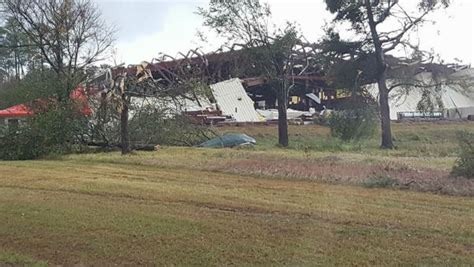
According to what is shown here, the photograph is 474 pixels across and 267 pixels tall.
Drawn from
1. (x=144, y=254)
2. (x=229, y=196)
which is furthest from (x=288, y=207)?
(x=144, y=254)

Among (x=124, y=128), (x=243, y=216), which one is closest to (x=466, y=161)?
(x=243, y=216)

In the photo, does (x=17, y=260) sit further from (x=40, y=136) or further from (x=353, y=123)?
(x=353, y=123)

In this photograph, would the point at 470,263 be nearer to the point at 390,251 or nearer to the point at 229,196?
the point at 390,251

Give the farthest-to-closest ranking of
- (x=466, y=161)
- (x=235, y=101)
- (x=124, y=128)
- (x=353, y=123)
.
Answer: (x=235, y=101) → (x=353, y=123) → (x=124, y=128) → (x=466, y=161)

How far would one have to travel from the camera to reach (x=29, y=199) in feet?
33.5

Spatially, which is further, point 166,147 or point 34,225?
point 166,147

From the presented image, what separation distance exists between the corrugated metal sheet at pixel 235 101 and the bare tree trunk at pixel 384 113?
17891 mm

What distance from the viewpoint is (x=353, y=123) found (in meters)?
32.4

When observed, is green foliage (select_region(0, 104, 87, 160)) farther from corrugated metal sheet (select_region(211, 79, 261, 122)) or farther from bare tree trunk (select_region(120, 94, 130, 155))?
corrugated metal sheet (select_region(211, 79, 261, 122))

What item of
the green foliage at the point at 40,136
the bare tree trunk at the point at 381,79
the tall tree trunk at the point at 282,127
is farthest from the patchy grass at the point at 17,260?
the bare tree trunk at the point at 381,79

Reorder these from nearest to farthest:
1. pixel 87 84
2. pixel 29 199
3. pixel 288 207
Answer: pixel 288 207, pixel 29 199, pixel 87 84

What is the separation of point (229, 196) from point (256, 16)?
23.9m

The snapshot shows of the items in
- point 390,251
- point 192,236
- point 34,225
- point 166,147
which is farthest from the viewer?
point 166,147

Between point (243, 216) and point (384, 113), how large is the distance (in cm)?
2560
